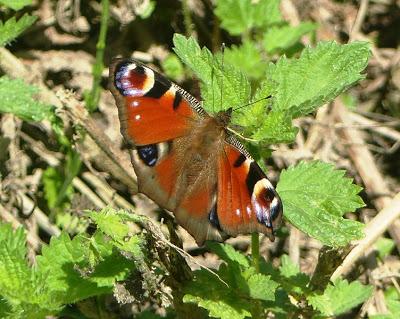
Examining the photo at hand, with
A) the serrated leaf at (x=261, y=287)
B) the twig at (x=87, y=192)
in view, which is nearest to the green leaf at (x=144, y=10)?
the twig at (x=87, y=192)

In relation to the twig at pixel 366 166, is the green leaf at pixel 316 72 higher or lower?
higher

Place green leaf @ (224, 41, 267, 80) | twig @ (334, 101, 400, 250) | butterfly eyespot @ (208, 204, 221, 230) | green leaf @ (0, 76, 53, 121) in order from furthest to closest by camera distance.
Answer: green leaf @ (224, 41, 267, 80) < twig @ (334, 101, 400, 250) < green leaf @ (0, 76, 53, 121) < butterfly eyespot @ (208, 204, 221, 230)

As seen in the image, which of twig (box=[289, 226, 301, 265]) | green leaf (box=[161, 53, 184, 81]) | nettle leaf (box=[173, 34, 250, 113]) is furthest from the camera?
green leaf (box=[161, 53, 184, 81])

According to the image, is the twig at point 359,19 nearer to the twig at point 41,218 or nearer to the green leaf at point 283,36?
the green leaf at point 283,36

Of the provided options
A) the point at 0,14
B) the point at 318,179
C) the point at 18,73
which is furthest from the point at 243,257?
the point at 0,14

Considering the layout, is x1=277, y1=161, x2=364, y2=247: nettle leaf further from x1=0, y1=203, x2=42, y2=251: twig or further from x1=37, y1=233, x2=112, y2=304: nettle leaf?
x1=0, y1=203, x2=42, y2=251: twig

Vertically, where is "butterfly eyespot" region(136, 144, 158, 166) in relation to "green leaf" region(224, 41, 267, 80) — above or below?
above

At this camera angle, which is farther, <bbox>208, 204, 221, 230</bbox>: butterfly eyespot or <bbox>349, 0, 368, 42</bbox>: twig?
<bbox>349, 0, 368, 42</bbox>: twig

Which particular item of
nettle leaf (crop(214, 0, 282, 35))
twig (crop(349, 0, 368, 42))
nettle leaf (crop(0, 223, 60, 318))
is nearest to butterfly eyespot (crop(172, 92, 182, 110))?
nettle leaf (crop(0, 223, 60, 318))
